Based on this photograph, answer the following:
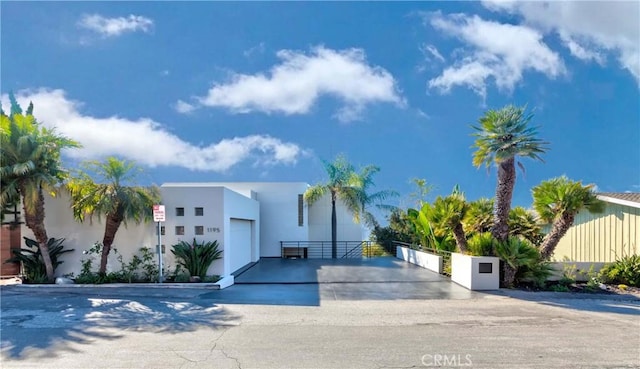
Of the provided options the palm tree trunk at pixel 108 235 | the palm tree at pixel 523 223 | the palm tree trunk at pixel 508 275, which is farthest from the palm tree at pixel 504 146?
the palm tree trunk at pixel 108 235

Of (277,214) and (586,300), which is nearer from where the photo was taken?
(586,300)

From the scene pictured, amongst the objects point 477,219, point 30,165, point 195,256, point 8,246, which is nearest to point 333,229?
point 477,219

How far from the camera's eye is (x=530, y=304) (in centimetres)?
932

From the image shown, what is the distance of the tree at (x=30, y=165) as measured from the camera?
10.4m

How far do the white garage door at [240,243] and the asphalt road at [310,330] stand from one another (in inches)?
162

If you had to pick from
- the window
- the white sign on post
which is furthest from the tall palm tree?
the white sign on post

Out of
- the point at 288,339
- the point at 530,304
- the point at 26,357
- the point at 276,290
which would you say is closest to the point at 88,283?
the point at 276,290

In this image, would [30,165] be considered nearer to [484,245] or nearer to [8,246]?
[8,246]

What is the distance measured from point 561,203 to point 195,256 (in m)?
10.8

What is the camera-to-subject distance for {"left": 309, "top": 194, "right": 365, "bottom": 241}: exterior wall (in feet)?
75.9

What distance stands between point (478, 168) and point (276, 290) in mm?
7250

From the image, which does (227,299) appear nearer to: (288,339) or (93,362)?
(288,339)

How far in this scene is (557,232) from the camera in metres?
11.4

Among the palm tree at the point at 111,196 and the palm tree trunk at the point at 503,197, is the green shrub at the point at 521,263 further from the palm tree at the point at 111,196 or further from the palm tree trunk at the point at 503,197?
the palm tree at the point at 111,196
